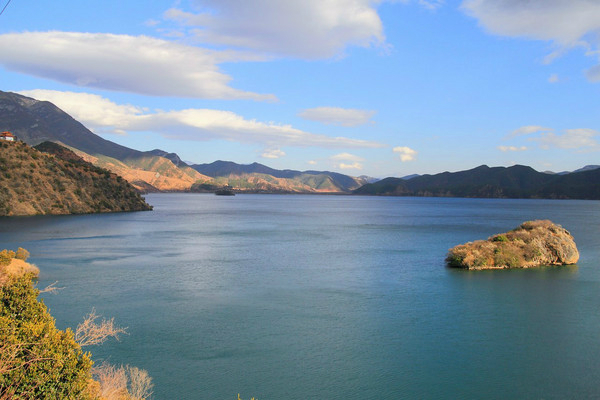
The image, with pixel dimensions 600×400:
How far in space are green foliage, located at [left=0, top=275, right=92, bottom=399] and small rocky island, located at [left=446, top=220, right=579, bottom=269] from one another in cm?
3780

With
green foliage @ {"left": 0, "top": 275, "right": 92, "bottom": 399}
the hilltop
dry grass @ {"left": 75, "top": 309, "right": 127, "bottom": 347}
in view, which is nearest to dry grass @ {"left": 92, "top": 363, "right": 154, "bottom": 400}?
dry grass @ {"left": 75, "top": 309, "right": 127, "bottom": 347}

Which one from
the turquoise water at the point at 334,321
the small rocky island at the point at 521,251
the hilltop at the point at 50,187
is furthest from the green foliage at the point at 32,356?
the hilltop at the point at 50,187

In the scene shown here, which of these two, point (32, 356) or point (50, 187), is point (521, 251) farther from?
point (50, 187)

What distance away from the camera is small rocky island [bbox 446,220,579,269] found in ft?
140

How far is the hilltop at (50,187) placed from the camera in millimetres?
93812

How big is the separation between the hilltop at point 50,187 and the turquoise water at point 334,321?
49.3m

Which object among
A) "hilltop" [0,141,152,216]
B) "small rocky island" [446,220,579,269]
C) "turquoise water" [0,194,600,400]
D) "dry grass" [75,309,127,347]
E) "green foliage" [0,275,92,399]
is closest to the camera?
"green foliage" [0,275,92,399]

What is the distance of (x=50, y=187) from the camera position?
102688 mm

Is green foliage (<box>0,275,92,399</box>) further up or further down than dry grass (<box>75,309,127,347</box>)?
further up

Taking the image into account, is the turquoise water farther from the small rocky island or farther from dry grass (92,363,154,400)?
the small rocky island

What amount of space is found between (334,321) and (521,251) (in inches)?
1078

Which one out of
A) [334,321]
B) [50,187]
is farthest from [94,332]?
[50,187]

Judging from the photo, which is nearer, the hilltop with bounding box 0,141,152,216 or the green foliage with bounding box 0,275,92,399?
the green foliage with bounding box 0,275,92,399

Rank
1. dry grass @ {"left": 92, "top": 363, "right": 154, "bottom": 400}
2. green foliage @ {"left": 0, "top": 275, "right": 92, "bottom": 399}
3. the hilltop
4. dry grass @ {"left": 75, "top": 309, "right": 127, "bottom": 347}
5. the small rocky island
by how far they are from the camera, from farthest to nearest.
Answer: the hilltop → the small rocky island → dry grass @ {"left": 75, "top": 309, "right": 127, "bottom": 347} → dry grass @ {"left": 92, "top": 363, "right": 154, "bottom": 400} → green foliage @ {"left": 0, "top": 275, "right": 92, "bottom": 399}
